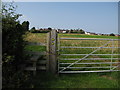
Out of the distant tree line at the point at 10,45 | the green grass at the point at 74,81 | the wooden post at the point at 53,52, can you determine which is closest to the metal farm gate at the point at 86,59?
the wooden post at the point at 53,52

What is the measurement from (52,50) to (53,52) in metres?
0.08

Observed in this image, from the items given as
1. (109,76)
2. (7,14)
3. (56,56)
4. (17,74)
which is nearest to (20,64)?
(17,74)

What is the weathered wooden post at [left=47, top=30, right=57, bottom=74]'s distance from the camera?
4508mm

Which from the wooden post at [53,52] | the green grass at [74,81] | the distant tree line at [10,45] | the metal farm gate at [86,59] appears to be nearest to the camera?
the distant tree line at [10,45]

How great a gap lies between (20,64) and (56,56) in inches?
47.1

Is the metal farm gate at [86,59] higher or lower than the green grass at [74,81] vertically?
higher

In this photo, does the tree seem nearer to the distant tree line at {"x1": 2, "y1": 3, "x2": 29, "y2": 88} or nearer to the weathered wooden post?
the distant tree line at {"x1": 2, "y1": 3, "x2": 29, "y2": 88}

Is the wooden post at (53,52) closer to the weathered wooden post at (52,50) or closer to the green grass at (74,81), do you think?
the weathered wooden post at (52,50)

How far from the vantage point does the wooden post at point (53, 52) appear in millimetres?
4506

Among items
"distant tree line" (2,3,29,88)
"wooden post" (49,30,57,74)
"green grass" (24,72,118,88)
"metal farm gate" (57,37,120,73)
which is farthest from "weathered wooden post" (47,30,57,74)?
"distant tree line" (2,3,29,88)

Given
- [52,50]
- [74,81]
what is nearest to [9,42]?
[52,50]

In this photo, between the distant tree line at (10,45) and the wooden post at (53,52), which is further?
the wooden post at (53,52)

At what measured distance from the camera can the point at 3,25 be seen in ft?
10.9

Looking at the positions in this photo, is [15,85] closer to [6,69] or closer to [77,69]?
[6,69]
